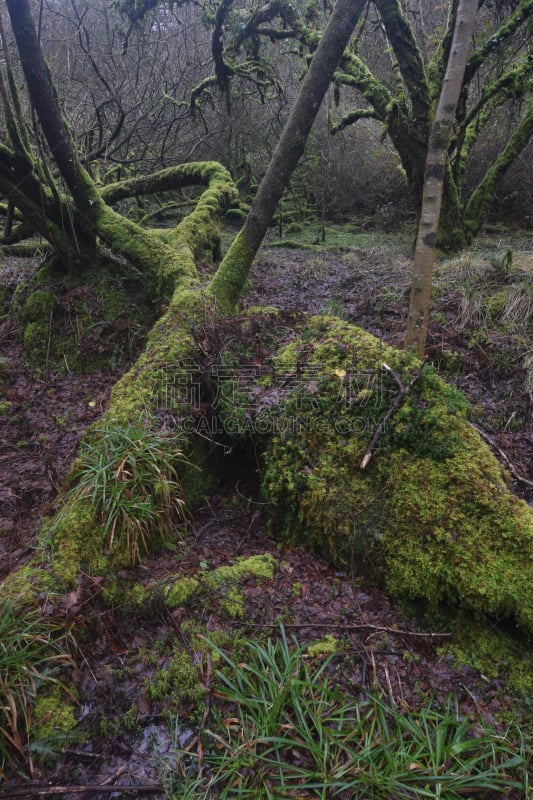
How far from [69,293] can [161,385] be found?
338cm

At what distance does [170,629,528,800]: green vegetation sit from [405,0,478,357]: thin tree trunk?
291 cm

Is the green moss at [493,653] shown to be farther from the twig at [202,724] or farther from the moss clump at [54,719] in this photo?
the moss clump at [54,719]

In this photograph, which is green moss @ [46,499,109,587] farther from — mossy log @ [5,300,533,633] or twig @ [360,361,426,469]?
twig @ [360,361,426,469]

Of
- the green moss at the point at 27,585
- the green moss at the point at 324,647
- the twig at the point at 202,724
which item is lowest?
the twig at the point at 202,724

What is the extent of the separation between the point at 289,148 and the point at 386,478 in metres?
3.52

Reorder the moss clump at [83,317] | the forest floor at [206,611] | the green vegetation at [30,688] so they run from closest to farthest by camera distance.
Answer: the green vegetation at [30,688]
the forest floor at [206,611]
the moss clump at [83,317]

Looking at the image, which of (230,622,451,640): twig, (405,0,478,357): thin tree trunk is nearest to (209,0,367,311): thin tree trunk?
(405,0,478,357): thin tree trunk

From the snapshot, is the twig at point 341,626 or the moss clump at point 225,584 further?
the moss clump at point 225,584

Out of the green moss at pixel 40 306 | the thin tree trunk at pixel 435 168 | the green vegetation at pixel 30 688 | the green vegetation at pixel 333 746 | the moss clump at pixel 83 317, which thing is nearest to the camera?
the green vegetation at pixel 333 746

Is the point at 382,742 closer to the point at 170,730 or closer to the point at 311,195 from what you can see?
the point at 170,730

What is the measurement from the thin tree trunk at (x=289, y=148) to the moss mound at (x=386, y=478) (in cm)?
166

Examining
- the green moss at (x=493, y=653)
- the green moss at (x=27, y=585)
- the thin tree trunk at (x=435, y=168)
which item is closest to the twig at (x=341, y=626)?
Result: the green moss at (x=493, y=653)

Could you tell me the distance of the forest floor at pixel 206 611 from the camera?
203 cm

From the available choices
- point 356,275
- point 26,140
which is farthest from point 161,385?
point 356,275
